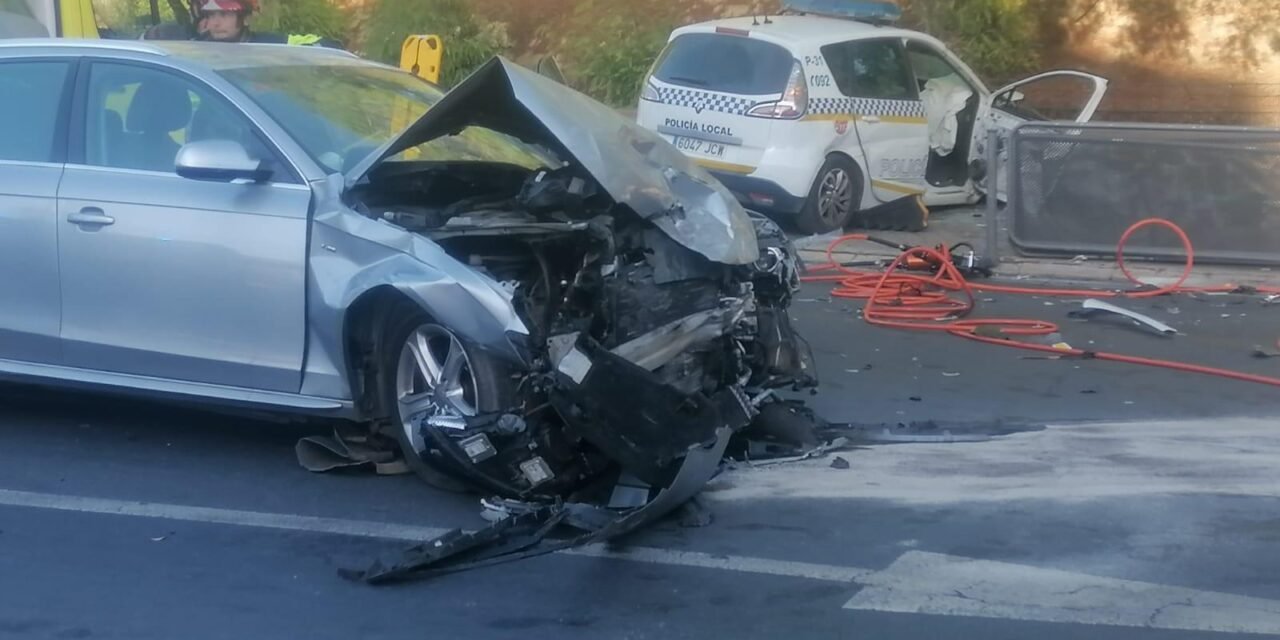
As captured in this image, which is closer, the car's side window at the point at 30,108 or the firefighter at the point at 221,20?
the car's side window at the point at 30,108

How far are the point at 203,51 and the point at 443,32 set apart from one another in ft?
49.4

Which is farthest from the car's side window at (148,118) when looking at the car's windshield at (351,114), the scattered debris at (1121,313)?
the scattered debris at (1121,313)

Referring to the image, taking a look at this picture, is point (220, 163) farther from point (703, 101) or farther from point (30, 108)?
point (703, 101)

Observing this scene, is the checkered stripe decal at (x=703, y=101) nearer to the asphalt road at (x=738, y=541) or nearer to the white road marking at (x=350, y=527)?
the asphalt road at (x=738, y=541)

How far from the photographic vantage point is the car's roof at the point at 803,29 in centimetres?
1258

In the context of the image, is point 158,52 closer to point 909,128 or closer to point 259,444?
point 259,444

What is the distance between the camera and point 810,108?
1239cm

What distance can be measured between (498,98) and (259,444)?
1.97 m

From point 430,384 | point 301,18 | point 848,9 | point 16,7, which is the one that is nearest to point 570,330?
point 430,384

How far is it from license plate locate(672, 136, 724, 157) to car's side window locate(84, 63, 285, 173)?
6.56m

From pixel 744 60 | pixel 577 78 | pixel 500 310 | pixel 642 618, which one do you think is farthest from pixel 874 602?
pixel 577 78

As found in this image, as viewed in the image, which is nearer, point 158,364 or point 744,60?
point 158,364

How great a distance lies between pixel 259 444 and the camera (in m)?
6.71

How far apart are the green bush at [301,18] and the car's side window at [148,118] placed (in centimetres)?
1563
